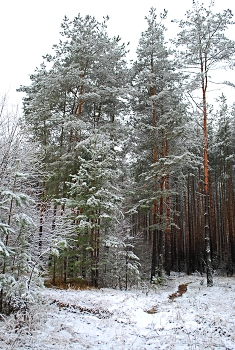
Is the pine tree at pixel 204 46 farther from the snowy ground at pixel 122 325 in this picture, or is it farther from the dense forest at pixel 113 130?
the snowy ground at pixel 122 325

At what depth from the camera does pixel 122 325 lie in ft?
25.2

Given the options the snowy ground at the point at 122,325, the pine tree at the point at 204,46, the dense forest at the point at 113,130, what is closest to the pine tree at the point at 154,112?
the dense forest at the point at 113,130

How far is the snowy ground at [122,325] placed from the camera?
19.7 ft

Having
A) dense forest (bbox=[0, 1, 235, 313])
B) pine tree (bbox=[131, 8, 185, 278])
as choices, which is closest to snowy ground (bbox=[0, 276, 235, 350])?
dense forest (bbox=[0, 1, 235, 313])

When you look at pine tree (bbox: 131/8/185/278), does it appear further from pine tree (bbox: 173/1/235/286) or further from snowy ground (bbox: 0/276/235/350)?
snowy ground (bbox: 0/276/235/350)

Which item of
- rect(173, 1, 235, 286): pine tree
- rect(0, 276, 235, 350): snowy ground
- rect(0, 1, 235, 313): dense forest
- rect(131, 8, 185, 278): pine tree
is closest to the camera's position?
rect(0, 276, 235, 350): snowy ground

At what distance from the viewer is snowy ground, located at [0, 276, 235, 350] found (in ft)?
19.7

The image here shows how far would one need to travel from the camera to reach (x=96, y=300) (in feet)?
33.9

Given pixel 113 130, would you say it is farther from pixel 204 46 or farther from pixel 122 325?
pixel 122 325

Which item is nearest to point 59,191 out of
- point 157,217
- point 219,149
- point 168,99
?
point 157,217

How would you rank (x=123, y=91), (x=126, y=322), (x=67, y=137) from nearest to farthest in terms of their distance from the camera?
(x=126, y=322), (x=123, y=91), (x=67, y=137)

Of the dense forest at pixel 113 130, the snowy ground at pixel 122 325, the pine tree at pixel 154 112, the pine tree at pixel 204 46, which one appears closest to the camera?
the snowy ground at pixel 122 325

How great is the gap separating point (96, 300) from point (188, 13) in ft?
50.2

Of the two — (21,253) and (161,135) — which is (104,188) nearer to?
(161,135)
